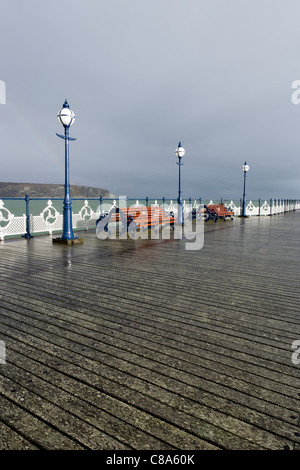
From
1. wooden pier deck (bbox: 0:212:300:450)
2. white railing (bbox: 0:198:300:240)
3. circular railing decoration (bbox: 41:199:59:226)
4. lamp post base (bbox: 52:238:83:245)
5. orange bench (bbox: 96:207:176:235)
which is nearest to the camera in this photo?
wooden pier deck (bbox: 0:212:300:450)

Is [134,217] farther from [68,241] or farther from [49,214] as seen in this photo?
[49,214]

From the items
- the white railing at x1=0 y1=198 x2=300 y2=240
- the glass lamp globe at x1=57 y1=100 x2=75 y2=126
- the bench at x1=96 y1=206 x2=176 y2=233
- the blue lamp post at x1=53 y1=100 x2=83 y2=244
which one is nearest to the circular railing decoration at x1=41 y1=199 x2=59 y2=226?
the white railing at x1=0 y1=198 x2=300 y2=240

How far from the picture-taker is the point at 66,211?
29.7 ft

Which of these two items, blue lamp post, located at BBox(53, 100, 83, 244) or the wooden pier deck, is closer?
the wooden pier deck

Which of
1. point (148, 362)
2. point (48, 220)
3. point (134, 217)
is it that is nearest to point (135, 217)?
point (134, 217)

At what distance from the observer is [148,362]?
2.45m

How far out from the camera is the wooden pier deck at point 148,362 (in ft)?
5.66

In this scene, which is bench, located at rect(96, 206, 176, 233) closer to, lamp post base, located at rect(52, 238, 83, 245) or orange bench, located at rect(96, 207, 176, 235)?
orange bench, located at rect(96, 207, 176, 235)

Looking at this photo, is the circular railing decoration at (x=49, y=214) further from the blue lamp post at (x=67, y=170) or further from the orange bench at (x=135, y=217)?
the blue lamp post at (x=67, y=170)

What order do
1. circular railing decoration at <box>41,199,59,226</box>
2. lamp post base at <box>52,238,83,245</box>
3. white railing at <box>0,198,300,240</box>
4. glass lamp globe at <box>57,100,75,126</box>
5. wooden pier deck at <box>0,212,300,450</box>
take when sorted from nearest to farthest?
wooden pier deck at <box>0,212,300,450</box> → glass lamp globe at <box>57,100,75,126</box> → lamp post base at <box>52,238,83,245</box> → white railing at <box>0,198,300,240</box> → circular railing decoration at <box>41,199,59,226</box>

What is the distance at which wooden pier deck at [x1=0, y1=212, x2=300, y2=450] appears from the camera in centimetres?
173

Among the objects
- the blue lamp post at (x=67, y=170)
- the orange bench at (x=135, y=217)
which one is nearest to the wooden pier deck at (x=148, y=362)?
the blue lamp post at (x=67, y=170)
